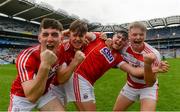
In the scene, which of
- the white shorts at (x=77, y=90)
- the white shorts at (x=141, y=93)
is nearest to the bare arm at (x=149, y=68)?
the white shorts at (x=141, y=93)

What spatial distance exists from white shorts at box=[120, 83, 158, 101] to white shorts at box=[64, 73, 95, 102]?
1.00 meters

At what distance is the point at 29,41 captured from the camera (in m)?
77.9

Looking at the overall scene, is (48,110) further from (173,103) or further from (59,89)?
(173,103)

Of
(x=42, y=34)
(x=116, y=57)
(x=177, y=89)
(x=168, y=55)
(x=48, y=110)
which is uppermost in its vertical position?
(x=42, y=34)

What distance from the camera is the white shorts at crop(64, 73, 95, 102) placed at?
605 cm

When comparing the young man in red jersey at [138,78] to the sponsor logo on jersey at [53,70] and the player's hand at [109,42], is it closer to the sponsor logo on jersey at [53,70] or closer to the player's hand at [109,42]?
the player's hand at [109,42]

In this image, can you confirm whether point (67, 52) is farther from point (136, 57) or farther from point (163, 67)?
point (163, 67)

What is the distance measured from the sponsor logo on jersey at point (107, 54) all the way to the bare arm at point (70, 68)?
4.69ft

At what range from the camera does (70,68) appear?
4.79m

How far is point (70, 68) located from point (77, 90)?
1370 mm

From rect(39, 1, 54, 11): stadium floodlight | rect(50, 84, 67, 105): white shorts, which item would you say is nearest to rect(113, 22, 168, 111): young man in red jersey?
rect(50, 84, 67, 105): white shorts

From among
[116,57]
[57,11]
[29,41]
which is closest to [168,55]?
[57,11]

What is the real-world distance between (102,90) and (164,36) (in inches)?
3144

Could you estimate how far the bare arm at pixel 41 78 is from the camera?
4059 mm
